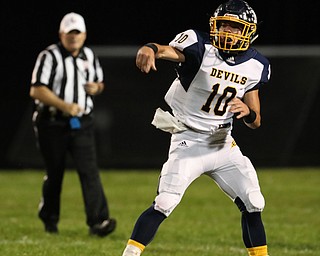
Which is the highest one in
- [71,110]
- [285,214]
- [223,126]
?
[223,126]

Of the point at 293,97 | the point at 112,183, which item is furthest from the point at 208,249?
the point at 293,97

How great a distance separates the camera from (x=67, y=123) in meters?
8.08

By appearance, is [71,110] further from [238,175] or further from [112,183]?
[112,183]

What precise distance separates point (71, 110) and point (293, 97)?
21.0ft

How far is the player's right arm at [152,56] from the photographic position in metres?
5.50

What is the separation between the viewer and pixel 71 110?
796cm

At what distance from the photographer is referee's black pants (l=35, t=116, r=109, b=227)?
8.04 metres

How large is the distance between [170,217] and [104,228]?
1.59 metres

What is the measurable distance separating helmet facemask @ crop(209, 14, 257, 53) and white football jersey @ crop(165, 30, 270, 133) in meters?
0.07

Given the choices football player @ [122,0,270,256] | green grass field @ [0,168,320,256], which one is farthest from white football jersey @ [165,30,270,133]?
green grass field @ [0,168,320,256]

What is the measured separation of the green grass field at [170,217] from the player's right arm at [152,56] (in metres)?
1.70

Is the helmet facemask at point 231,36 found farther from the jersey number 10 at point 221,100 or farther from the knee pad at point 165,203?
the knee pad at point 165,203

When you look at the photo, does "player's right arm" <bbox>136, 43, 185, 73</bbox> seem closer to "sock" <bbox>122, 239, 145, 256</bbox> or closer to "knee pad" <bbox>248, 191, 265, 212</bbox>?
"knee pad" <bbox>248, 191, 265, 212</bbox>

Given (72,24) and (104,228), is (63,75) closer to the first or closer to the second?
(72,24)
